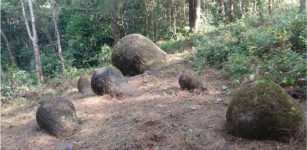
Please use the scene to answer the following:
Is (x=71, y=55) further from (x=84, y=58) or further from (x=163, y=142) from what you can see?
(x=163, y=142)

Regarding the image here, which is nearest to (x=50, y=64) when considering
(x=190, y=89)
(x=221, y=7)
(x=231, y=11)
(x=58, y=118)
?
(x=221, y=7)

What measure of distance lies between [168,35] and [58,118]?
42.7ft

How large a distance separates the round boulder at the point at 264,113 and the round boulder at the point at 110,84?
4.10 metres

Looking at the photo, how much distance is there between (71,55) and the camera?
2291cm

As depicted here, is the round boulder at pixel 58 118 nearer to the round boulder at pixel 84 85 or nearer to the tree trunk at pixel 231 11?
the round boulder at pixel 84 85

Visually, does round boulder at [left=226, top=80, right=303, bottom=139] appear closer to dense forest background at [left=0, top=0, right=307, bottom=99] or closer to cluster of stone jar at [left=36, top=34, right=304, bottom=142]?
cluster of stone jar at [left=36, top=34, right=304, bottom=142]

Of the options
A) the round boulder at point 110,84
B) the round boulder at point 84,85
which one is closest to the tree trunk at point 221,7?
the round boulder at point 84,85

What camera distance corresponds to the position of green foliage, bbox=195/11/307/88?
689 centimetres

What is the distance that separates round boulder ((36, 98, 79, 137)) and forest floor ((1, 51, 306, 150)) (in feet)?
0.54

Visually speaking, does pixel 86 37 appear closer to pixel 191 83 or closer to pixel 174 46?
pixel 174 46

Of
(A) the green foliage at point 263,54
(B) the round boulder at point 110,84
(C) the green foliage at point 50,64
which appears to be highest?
(A) the green foliage at point 263,54

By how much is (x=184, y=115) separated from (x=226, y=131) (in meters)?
1.27

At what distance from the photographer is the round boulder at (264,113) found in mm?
4938

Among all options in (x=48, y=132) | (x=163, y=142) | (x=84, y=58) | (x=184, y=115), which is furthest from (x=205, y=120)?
(x=84, y=58)
